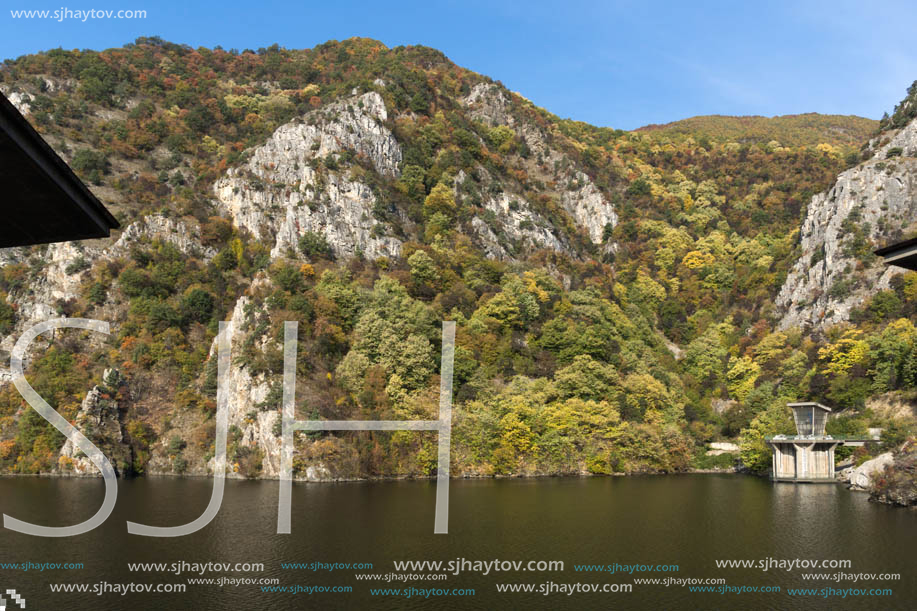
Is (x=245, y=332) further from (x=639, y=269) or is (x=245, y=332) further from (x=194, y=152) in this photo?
(x=639, y=269)

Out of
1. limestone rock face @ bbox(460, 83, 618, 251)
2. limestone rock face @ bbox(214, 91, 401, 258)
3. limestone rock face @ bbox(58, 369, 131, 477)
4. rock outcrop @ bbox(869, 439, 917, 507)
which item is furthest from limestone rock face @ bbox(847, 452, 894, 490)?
limestone rock face @ bbox(460, 83, 618, 251)

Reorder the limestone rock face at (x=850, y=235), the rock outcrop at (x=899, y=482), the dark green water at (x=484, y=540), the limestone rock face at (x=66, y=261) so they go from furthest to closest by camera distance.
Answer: the limestone rock face at (x=850, y=235)
the limestone rock face at (x=66, y=261)
the rock outcrop at (x=899, y=482)
the dark green water at (x=484, y=540)

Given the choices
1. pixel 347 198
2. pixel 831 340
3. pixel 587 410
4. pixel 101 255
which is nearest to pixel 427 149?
pixel 347 198

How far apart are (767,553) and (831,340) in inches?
2121

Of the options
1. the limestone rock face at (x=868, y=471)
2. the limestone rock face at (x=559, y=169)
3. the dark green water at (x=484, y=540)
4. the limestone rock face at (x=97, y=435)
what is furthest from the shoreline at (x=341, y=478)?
the limestone rock face at (x=559, y=169)

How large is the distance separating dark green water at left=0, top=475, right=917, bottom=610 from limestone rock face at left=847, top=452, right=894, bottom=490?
1366mm

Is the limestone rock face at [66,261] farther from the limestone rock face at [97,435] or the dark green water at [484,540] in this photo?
the dark green water at [484,540]

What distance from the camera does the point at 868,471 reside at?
159 feet

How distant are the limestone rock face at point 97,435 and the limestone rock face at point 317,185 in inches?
1007

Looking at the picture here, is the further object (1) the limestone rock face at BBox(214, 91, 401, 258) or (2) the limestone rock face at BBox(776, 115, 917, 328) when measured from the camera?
(1) the limestone rock face at BBox(214, 91, 401, 258)

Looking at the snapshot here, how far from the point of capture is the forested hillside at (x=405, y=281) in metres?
62.9

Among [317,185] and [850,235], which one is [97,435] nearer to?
[317,185]

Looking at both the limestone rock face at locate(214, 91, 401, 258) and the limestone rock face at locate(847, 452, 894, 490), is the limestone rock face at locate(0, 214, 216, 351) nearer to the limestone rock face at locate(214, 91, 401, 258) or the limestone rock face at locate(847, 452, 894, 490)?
the limestone rock face at locate(214, 91, 401, 258)

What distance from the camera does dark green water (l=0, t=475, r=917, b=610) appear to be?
22.8m
